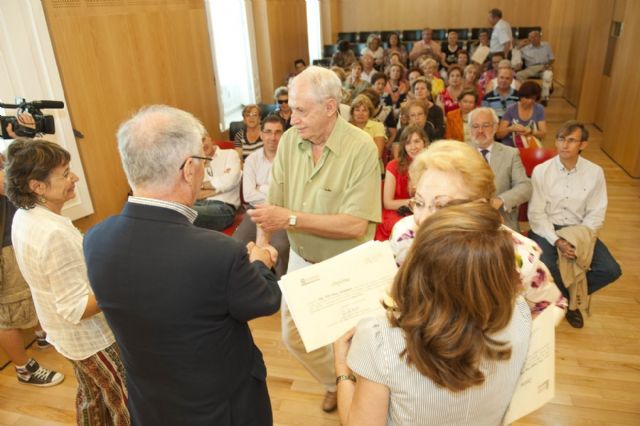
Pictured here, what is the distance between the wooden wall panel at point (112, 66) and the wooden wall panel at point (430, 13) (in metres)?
9.29

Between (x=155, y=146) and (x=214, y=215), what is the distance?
103 inches

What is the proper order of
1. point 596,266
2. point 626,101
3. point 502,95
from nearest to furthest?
point 596,266 < point 502,95 < point 626,101

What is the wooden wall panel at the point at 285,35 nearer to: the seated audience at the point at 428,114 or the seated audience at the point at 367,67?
the seated audience at the point at 367,67

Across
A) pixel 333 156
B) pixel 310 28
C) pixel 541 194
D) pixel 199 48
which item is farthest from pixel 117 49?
pixel 310 28

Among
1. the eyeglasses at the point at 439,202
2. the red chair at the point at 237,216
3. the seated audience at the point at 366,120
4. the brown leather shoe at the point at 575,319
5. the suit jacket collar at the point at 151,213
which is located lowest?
the brown leather shoe at the point at 575,319

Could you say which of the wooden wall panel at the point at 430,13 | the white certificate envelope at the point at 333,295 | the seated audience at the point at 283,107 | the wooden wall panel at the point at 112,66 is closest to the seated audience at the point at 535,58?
the wooden wall panel at the point at 430,13

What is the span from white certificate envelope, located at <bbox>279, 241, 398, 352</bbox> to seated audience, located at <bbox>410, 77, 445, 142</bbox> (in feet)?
10.5

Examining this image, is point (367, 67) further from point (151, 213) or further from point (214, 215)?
point (151, 213)

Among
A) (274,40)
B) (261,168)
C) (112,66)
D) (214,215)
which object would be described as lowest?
(214,215)

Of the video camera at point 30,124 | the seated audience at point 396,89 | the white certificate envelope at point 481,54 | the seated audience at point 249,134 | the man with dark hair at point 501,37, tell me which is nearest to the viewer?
the video camera at point 30,124

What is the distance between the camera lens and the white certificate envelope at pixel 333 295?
1471mm

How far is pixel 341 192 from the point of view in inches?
81.6

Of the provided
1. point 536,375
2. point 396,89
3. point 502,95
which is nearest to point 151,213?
point 536,375

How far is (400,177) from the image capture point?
3.72 meters
